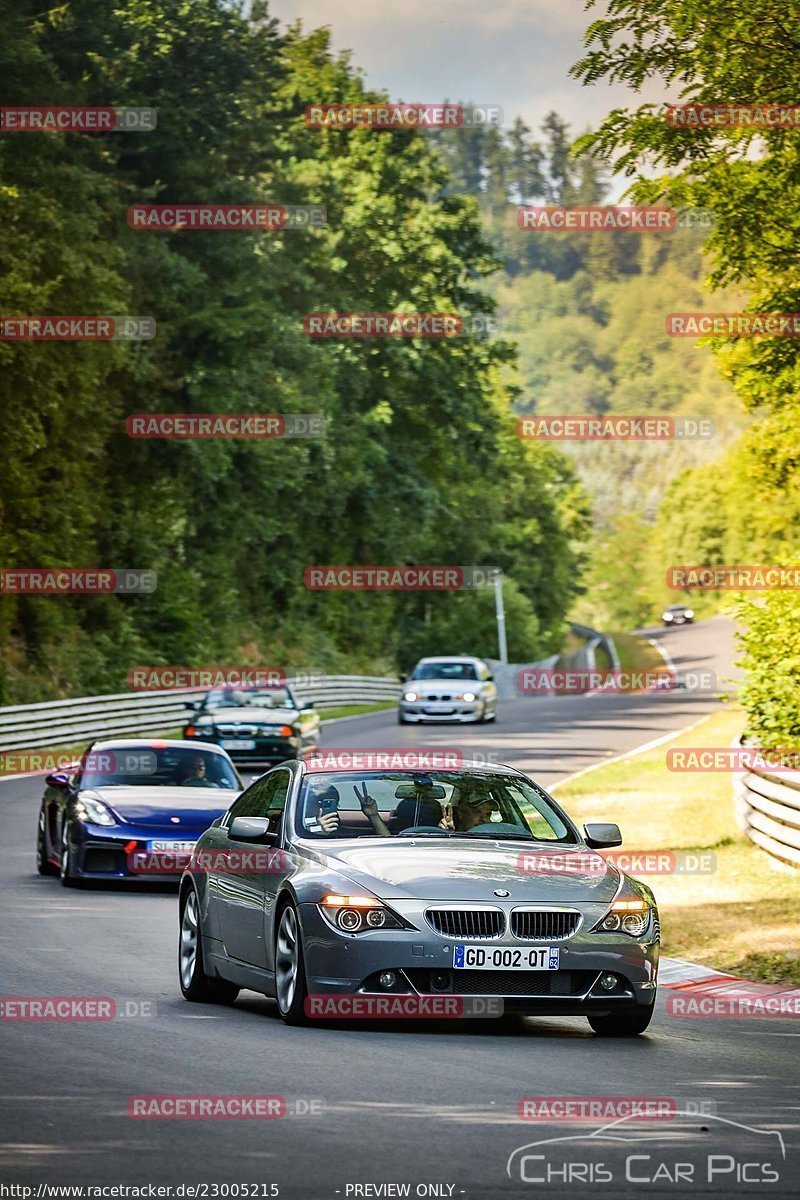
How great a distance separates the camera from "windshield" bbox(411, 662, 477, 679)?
51.1 metres

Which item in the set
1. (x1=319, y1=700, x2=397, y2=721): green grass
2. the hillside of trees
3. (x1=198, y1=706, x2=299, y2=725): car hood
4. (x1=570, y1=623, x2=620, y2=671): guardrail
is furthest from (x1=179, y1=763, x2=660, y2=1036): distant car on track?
(x1=570, y1=623, x2=620, y2=671): guardrail

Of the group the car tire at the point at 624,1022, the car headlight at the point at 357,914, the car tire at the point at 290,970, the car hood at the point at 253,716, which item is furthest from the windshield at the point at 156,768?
the car hood at the point at 253,716

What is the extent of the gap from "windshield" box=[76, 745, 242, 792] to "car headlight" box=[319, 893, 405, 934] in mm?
9045

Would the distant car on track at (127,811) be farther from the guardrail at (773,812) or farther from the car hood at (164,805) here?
the guardrail at (773,812)

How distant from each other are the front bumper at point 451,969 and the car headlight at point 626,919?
1.7 inches

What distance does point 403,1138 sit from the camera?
291 inches

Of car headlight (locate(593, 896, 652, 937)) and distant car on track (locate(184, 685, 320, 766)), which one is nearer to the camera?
car headlight (locate(593, 896, 652, 937))

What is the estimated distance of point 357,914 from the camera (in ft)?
33.3

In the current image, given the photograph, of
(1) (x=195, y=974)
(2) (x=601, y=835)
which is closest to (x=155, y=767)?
(1) (x=195, y=974)

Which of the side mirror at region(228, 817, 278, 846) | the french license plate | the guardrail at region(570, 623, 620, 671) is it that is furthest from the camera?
the guardrail at region(570, 623, 620, 671)

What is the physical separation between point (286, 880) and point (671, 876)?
9.73 metres

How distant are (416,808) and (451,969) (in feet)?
4.49

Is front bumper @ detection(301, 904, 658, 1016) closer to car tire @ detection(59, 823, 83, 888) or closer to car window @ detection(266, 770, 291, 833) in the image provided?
car window @ detection(266, 770, 291, 833)

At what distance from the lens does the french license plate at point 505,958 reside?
395 inches
